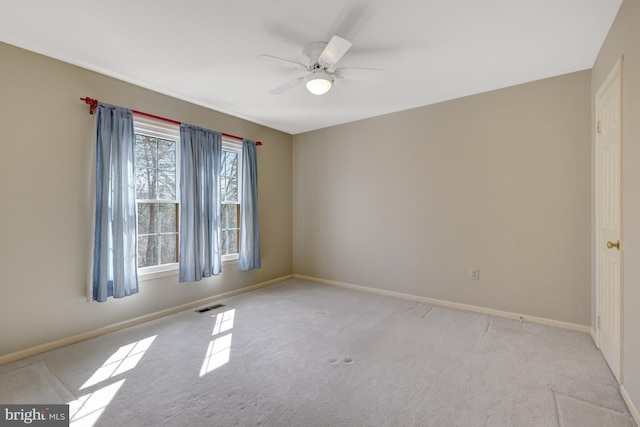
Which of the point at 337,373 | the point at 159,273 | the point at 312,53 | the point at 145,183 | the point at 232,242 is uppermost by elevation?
the point at 312,53

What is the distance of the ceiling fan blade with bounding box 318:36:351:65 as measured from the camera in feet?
6.47

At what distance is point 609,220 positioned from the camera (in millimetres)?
2225

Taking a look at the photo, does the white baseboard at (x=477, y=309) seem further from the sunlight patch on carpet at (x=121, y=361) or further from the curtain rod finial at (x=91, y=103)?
the curtain rod finial at (x=91, y=103)

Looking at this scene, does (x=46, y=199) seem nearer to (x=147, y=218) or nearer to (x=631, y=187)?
(x=147, y=218)

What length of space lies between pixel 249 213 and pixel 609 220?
3.81m

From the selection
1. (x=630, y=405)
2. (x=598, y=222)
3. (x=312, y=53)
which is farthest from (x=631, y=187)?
(x=312, y=53)

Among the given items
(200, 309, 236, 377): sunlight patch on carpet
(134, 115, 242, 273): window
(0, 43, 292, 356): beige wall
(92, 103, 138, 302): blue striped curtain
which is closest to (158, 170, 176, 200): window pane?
(134, 115, 242, 273): window

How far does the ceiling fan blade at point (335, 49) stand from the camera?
197 centimetres

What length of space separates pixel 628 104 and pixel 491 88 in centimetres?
159

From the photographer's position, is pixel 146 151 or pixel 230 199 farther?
pixel 230 199

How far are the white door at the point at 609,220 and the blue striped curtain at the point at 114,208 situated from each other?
402 cm

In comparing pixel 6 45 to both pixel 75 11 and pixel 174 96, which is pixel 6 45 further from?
pixel 174 96

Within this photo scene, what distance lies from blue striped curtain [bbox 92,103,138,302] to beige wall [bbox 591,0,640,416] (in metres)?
3.90

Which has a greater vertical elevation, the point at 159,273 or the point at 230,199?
the point at 230,199
